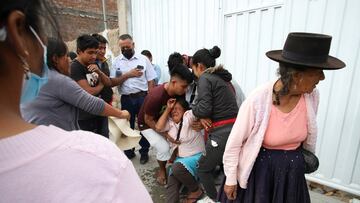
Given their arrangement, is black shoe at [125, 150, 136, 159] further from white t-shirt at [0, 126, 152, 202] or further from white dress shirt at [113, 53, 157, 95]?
white t-shirt at [0, 126, 152, 202]

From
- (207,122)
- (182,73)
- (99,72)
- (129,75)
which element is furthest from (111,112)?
(129,75)

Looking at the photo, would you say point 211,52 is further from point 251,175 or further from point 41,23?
point 41,23

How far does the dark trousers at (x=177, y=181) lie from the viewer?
2.74 meters

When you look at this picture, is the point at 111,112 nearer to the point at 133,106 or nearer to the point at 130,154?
the point at 133,106

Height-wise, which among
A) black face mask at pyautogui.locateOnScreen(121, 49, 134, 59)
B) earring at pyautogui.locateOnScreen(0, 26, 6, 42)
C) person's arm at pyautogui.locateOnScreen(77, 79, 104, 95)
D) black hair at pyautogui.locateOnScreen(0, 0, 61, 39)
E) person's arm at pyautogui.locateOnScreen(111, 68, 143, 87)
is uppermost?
black hair at pyautogui.locateOnScreen(0, 0, 61, 39)

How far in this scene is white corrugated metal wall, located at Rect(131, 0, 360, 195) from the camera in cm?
240

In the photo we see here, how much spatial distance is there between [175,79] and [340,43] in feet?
5.68

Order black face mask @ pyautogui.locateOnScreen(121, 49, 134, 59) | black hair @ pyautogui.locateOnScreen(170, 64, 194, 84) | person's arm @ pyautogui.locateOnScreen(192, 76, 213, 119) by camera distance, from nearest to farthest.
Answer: person's arm @ pyautogui.locateOnScreen(192, 76, 213, 119) → black hair @ pyautogui.locateOnScreen(170, 64, 194, 84) → black face mask @ pyautogui.locateOnScreen(121, 49, 134, 59)

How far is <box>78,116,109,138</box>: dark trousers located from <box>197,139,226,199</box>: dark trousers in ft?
4.13

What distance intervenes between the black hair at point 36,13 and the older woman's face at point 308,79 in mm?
1435

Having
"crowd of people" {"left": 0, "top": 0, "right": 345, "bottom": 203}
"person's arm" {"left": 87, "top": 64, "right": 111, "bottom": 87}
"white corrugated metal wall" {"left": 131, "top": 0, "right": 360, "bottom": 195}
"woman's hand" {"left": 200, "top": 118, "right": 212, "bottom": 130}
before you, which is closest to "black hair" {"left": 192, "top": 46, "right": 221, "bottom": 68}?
"crowd of people" {"left": 0, "top": 0, "right": 345, "bottom": 203}

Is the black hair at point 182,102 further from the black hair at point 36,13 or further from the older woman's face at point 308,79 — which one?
the black hair at point 36,13

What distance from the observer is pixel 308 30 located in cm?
259

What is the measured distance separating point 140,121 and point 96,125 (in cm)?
56
